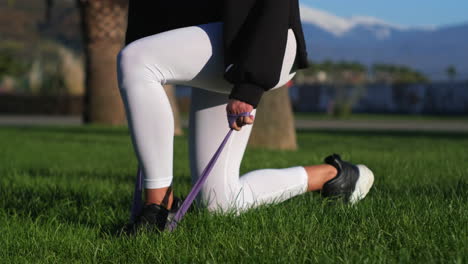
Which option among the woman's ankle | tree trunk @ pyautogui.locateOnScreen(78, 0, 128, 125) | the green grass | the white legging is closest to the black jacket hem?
the white legging

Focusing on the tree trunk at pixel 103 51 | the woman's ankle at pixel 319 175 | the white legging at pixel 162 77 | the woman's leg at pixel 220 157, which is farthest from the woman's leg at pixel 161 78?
the tree trunk at pixel 103 51

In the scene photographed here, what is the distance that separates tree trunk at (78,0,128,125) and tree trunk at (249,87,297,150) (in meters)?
6.50

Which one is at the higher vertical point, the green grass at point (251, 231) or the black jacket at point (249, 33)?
the black jacket at point (249, 33)

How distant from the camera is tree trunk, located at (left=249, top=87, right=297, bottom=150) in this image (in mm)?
9461

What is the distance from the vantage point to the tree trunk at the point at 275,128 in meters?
9.46

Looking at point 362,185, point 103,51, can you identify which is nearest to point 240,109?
point 362,185

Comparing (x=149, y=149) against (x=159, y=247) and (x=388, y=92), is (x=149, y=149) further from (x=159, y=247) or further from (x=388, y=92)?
(x=388, y=92)

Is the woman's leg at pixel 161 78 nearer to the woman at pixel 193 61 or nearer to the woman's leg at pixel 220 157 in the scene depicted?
the woman at pixel 193 61

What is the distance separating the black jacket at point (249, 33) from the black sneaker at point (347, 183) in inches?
38.7

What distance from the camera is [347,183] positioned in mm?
3662

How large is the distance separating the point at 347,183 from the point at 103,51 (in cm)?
1250

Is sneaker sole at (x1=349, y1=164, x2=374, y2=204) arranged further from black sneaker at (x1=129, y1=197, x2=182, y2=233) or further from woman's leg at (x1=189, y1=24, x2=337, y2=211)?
black sneaker at (x1=129, y1=197, x2=182, y2=233)

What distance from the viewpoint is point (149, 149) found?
2.91m

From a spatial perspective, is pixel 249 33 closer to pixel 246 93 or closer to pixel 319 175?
pixel 246 93
